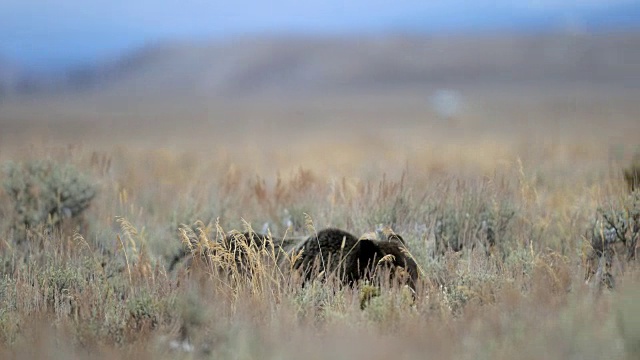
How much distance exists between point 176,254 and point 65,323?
84.0 inches

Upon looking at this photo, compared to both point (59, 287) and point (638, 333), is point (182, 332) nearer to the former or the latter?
point (59, 287)

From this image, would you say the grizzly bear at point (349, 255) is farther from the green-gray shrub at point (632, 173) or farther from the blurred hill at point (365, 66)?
the blurred hill at point (365, 66)

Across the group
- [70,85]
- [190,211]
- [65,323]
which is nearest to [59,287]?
[65,323]

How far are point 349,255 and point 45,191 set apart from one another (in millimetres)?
3661

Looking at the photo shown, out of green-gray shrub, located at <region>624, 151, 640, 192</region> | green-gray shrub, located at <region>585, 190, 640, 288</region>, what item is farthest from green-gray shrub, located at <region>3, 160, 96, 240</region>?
green-gray shrub, located at <region>624, 151, 640, 192</region>

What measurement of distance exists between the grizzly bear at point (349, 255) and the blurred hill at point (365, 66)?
243ft

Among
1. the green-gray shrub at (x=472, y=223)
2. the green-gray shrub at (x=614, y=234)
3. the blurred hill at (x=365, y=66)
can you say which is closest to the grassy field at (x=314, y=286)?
the green-gray shrub at (x=472, y=223)

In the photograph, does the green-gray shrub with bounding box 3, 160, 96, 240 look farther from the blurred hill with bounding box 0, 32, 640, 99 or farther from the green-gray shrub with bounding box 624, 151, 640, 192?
the blurred hill with bounding box 0, 32, 640, 99

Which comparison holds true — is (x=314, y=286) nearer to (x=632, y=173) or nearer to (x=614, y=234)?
(x=614, y=234)

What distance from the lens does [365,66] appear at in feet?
366

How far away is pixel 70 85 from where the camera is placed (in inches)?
5719

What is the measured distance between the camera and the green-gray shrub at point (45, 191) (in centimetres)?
831

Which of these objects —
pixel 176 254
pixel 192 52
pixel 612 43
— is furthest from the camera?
pixel 192 52

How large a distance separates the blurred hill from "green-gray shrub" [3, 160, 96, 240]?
7294 centimetres
